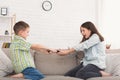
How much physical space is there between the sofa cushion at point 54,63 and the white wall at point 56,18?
249 cm

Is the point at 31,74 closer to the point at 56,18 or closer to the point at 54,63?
the point at 54,63

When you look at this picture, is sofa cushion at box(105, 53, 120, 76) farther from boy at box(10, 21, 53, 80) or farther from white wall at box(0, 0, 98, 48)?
white wall at box(0, 0, 98, 48)

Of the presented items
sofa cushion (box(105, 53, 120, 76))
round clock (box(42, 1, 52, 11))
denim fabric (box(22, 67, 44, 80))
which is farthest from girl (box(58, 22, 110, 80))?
round clock (box(42, 1, 52, 11))

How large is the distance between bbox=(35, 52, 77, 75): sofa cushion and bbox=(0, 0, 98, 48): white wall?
2486mm

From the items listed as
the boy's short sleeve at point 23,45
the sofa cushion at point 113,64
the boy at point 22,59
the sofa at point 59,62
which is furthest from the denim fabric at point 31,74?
the sofa cushion at point 113,64

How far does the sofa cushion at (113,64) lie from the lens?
3.57m

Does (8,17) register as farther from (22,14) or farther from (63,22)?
(63,22)

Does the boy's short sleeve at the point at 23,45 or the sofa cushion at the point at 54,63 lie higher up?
the boy's short sleeve at the point at 23,45

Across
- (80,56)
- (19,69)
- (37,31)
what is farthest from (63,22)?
(19,69)

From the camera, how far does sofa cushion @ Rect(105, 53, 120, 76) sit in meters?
3.57

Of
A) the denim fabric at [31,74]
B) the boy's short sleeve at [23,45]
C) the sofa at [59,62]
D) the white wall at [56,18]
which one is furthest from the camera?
the white wall at [56,18]

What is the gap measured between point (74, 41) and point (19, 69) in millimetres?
3258

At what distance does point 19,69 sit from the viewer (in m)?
3.34

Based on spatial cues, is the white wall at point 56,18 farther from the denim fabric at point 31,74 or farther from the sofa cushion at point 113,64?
the denim fabric at point 31,74
